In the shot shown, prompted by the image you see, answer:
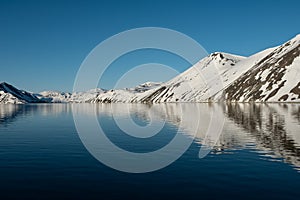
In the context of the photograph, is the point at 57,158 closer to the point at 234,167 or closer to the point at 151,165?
the point at 151,165

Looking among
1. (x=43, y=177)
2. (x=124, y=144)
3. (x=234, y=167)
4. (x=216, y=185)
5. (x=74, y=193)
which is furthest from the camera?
(x=124, y=144)

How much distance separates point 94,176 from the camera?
26.6 m

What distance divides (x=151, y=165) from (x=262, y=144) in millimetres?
18657

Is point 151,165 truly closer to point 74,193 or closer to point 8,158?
point 74,193

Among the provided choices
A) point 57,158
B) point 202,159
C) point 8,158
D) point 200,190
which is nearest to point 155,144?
point 202,159

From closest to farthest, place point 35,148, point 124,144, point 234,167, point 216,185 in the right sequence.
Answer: point 216,185 < point 234,167 < point 35,148 < point 124,144

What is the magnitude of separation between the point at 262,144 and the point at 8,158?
32505 mm

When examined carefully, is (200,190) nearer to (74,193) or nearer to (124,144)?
(74,193)

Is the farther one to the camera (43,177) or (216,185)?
(43,177)

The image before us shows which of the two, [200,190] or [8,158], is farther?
[8,158]

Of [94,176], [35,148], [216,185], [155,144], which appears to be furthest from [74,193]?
[155,144]

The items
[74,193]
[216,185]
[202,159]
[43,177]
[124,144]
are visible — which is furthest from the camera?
[124,144]

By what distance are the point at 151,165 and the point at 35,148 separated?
1834 centimetres

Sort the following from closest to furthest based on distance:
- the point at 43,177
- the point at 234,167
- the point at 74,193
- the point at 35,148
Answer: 1. the point at 74,193
2. the point at 43,177
3. the point at 234,167
4. the point at 35,148
